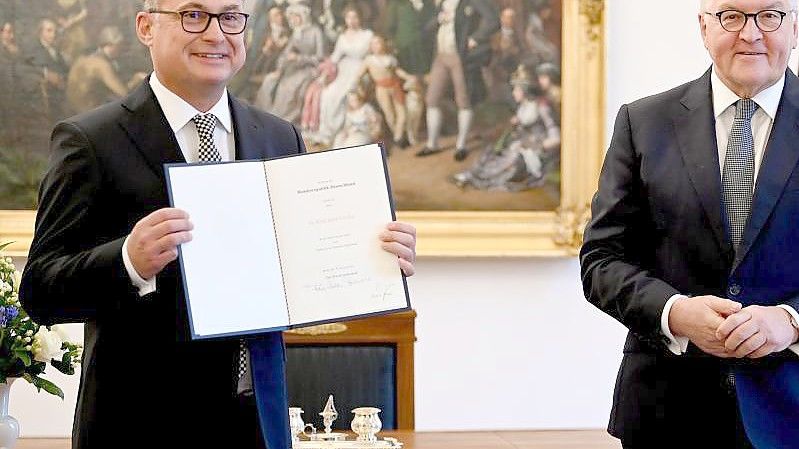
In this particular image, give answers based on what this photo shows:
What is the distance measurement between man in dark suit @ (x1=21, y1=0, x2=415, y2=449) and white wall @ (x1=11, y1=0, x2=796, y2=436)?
3.33 m

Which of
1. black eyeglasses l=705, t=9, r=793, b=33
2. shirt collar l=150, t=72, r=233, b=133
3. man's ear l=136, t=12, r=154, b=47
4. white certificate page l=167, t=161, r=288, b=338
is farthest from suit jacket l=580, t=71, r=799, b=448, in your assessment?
man's ear l=136, t=12, r=154, b=47

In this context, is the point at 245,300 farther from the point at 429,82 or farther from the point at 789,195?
the point at 429,82

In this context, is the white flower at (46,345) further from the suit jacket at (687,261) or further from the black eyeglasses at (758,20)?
the black eyeglasses at (758,20)

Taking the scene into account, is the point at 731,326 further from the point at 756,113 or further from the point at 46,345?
the point at 46,345

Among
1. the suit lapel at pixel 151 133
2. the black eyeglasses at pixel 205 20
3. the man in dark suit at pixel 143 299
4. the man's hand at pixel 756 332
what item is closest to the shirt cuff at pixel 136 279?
the man in dark suit at pixel 143 299

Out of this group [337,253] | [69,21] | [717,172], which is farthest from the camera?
[69,21]

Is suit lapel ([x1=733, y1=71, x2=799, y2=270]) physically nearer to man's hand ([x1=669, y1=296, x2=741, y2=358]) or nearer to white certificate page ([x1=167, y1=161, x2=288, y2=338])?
man's hand ([x1=669, y1=296, x2=741, y2=358])

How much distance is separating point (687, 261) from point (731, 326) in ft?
0.87

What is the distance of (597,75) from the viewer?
5828mm

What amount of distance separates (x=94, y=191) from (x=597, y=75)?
12.3ft

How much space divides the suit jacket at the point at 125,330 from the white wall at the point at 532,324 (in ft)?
11.1

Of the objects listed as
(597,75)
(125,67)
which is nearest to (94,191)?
(125,67)

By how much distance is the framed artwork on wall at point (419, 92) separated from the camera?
5.66 m

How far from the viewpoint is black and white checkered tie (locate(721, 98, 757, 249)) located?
2.81 meters
